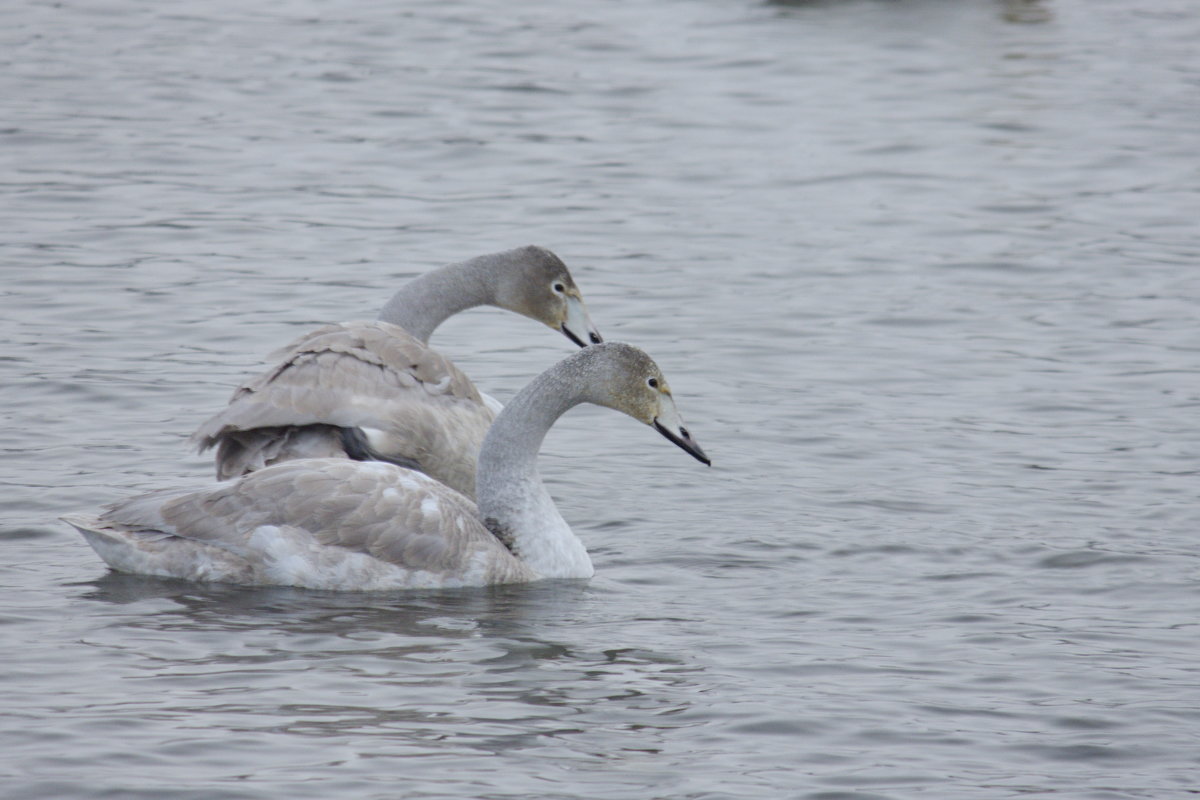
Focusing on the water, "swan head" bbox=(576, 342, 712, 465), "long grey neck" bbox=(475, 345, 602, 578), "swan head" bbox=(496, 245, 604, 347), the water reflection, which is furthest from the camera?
the water reflection

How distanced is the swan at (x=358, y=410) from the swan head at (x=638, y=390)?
82 cm

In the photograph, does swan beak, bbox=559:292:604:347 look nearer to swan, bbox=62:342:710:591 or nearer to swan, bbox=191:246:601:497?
swan, bbox=191:246:601:497

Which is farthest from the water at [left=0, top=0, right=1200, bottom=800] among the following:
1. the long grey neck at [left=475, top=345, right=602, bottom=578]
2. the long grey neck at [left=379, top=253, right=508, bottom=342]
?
the long grey neck at [left=379, top=253, right=508, bottom=342]

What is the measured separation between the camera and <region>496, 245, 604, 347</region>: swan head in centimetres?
1070

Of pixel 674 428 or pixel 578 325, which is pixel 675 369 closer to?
pixel 578 325

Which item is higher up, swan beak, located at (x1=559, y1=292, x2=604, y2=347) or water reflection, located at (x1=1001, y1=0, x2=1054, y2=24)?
water reflection, located at (x1=1001, y1=0, x2=1054, y2=24)

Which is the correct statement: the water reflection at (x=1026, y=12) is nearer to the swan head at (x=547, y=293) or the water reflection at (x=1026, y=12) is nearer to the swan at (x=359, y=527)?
the swan head at (x=547, y=293)

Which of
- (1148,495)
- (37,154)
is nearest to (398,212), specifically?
(37,154)

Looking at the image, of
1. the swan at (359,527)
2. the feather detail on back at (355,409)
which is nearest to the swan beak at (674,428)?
the swan at (359,527)

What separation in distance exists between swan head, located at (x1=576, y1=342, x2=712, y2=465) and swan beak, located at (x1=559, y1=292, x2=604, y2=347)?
1507 millimetres

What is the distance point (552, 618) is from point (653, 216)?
7360mm

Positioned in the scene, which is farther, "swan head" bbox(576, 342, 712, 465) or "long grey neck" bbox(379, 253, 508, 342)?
"long grey neck" bbox(379, 253, 508, 342)

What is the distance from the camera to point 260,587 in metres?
8.53

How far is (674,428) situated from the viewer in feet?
30.3
